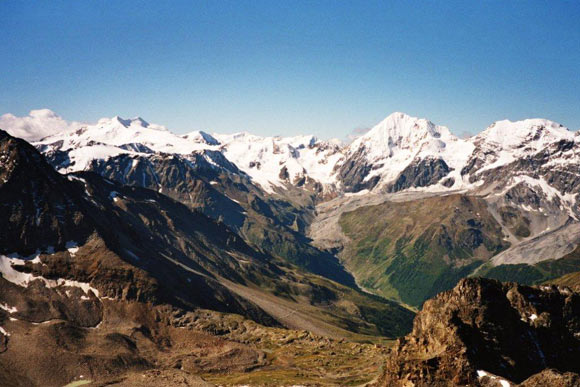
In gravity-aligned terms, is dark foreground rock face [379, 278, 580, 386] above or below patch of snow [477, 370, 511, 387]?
above

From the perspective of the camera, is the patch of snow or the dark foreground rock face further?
the dark foreground rock face

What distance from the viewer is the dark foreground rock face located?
3270 inches

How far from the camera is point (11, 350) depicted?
585 feet

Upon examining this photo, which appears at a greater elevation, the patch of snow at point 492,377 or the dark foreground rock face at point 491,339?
the dark foreground rock face at point 491,339

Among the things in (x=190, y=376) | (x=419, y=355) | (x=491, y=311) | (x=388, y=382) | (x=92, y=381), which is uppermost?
(x=491, y=311)

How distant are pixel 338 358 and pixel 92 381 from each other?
90.1m

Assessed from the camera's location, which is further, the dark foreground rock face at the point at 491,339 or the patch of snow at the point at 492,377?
the dark foreground rock face at the point at 491,339

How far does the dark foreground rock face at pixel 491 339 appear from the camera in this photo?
3270 inches

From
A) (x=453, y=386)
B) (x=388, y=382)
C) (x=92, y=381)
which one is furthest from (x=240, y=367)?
(x=453, y=386)

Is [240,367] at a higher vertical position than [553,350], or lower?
lower

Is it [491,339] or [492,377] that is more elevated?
[491,339]

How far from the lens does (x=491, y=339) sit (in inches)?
3698

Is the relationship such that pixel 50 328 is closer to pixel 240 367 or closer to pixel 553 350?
pixel 240 367

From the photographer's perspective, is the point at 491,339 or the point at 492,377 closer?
the point at 492,377
